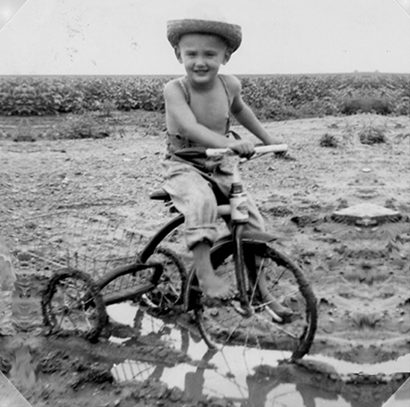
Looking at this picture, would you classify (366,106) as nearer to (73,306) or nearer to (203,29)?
(203,29)

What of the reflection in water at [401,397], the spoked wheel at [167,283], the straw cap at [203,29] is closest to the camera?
the straw cap at [203,29]

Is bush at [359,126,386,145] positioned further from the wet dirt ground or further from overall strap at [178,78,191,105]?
overall strap at [178,78,191,105]

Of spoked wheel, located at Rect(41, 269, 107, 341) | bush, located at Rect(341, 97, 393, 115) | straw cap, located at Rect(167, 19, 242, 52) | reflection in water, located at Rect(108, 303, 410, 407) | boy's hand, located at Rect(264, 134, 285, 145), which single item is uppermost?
straw cap, located at Rect(167, 19, 242, 52)

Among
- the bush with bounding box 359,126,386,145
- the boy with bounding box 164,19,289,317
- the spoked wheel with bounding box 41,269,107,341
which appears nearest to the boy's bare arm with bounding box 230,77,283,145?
the boy with bounding box 164,19,289,317

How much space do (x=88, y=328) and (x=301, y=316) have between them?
2.46 feet

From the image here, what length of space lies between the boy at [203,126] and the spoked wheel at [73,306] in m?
0.43

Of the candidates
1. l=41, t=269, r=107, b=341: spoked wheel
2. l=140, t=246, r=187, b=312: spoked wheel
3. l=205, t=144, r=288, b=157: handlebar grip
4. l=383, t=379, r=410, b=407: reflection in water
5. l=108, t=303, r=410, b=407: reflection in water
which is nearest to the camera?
l=205, t=144, r=288, b=157: handlebar grip

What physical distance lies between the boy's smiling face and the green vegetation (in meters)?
0.15

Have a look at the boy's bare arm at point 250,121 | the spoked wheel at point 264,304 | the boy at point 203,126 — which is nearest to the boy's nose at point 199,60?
the boy at point 203,126

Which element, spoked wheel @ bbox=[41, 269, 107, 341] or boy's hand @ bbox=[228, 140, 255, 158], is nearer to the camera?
boy's hand @ bbox=[228, 140, 255, 158]

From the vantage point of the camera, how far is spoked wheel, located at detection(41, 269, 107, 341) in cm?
276

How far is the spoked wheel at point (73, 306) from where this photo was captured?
109 inches

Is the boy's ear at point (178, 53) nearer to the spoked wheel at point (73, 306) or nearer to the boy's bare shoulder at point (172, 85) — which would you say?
the boy's bare shoulder at point (172, 85)

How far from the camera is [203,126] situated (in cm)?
242
